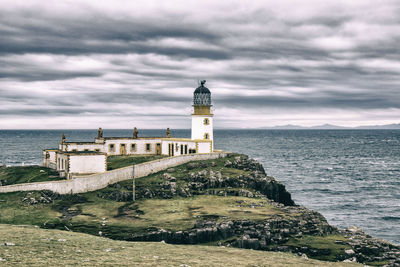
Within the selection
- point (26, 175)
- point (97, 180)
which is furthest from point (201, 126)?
point (26, 175)

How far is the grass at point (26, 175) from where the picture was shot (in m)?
62.1

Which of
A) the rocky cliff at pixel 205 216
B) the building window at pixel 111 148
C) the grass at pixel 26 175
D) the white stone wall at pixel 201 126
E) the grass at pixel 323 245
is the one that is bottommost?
the grass at pixel 323 245

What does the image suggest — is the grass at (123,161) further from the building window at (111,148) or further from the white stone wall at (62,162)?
the white stone wall at (62,162)

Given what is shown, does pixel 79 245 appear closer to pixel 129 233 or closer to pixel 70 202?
pixel 129 233

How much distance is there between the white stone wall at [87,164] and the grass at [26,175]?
3210 mm

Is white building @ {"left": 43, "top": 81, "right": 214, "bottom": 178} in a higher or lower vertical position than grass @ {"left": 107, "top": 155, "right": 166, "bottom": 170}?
higher

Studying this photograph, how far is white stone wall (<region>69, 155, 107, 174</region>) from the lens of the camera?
58812mm

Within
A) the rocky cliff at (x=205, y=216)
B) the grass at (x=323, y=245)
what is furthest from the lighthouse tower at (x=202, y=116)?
the grass at (x=323, y=245)

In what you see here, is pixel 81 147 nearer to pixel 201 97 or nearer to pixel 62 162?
pixel 62 162

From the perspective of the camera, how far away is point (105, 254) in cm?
2669

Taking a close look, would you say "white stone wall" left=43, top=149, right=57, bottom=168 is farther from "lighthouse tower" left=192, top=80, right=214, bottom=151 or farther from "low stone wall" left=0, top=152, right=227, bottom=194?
"lighthouse tower" left=192, top=80, right=214, bottom=151

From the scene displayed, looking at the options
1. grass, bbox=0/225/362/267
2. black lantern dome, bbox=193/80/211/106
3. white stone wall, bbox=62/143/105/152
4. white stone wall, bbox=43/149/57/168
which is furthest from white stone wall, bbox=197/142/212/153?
grass, bbox=0/225/362/267

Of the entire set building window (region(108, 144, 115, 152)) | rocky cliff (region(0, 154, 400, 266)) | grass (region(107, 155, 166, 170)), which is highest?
building window (region(108, 144, 115, 152))

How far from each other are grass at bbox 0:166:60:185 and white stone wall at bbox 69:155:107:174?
321 centimetres
